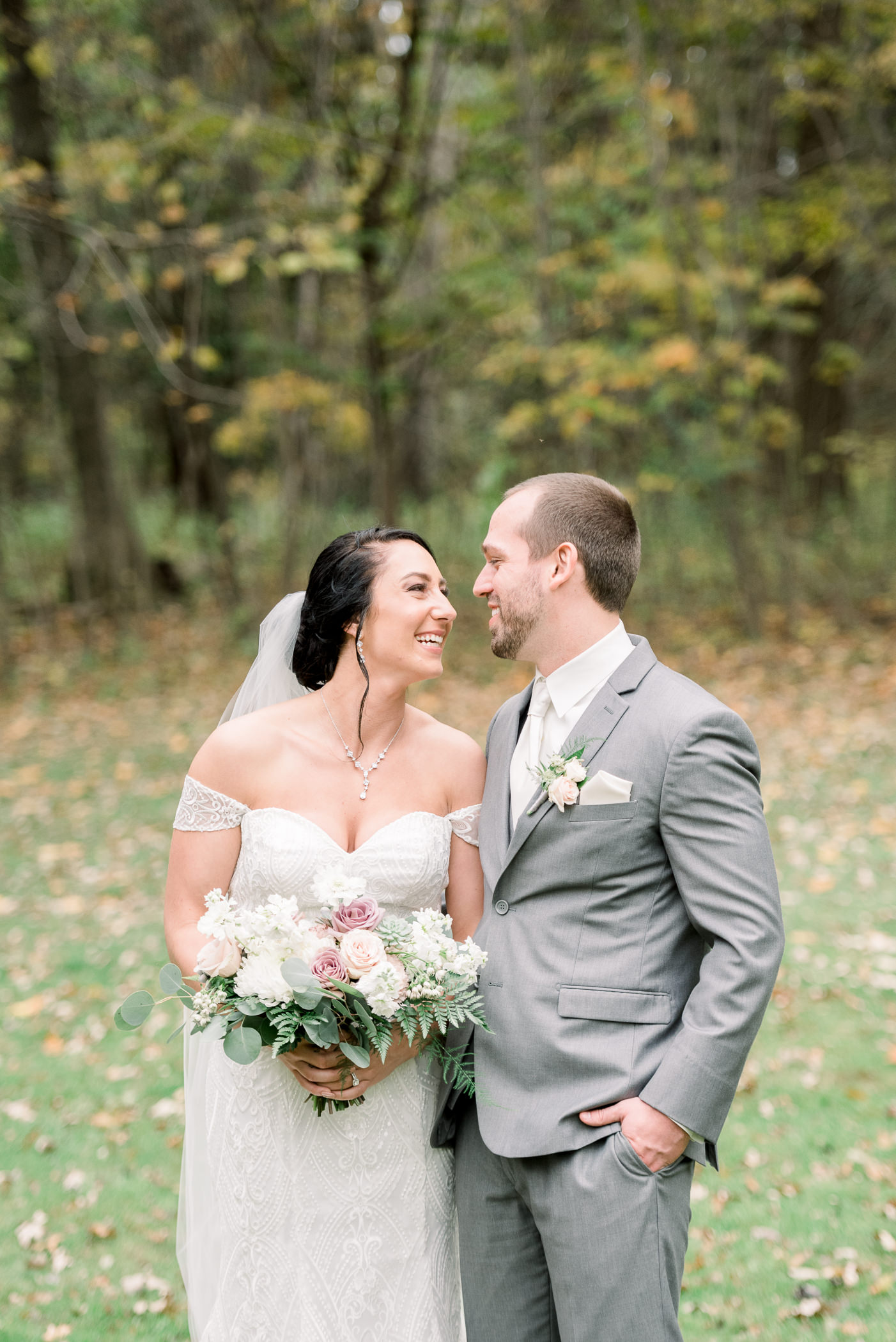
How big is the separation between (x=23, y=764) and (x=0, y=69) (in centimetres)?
858

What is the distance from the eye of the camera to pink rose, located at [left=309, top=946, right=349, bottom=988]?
7.81 feet

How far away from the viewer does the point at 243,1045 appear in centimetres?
239

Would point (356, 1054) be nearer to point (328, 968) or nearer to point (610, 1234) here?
point (328, 968)

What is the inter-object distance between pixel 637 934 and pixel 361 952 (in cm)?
60

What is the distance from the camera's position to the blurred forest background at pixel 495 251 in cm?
1207

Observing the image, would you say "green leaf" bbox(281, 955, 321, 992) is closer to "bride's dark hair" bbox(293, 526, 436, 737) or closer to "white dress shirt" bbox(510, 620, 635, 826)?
"white dress shirt" bbox(510, 620, 635, 826)

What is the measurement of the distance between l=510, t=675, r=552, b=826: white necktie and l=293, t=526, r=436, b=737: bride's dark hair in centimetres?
45

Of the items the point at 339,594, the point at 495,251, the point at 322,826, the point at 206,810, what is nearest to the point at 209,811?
the point at 206,810

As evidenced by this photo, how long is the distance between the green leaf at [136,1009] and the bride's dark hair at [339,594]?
876 mm

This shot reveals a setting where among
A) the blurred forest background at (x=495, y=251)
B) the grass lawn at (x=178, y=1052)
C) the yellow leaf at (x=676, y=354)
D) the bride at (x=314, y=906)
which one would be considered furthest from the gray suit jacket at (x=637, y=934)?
the yellow leaf at (x=676, y=354)

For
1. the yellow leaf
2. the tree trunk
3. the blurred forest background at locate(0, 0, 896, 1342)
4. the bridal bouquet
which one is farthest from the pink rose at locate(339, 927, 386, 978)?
the tree trunk

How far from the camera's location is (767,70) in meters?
13.1

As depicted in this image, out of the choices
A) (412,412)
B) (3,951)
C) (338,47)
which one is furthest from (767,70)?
(3,951)

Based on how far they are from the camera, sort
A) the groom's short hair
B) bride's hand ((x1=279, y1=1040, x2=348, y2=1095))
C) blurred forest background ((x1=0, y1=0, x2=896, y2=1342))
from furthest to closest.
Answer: blurred forest background ((x1=0, y1=0, x2=896, y2=1342))
the groom's short hair
bride's hand ((x1=279, y1=1040, x2=348, y2=1095))
